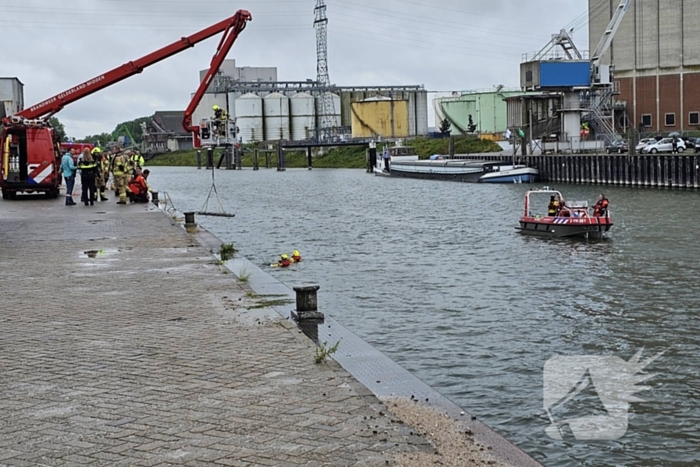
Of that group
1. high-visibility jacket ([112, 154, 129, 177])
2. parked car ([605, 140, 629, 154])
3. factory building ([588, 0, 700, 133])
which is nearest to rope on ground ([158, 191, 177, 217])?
high-visibility jacket ([112, 154, 129, 177])

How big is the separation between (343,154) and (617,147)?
64.6 meters

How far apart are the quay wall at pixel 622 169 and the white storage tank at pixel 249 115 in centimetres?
7481

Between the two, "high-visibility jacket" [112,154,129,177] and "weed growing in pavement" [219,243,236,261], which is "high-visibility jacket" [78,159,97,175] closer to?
"high-visibility jacket" [112,154,129,177]

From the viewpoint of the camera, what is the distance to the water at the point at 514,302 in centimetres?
1005

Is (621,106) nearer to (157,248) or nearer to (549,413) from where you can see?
(157,248)

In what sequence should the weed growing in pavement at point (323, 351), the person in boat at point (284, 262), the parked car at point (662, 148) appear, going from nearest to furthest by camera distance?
the weed growing in pavement at point (323, 351), the person in boat at point (284, 262), the parked car at point (662, 148)

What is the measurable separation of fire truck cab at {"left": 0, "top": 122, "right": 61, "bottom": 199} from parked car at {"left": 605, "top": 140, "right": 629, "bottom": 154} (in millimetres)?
46615

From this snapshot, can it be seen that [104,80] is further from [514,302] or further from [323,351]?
[323,351]

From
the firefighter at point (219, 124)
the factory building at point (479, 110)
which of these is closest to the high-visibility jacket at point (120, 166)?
the firefighter at point (219, 124)

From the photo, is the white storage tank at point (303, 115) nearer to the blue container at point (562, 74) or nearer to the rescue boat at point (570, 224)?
the blue container at point (562, 74)

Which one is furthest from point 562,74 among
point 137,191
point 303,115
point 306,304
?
point 303,115

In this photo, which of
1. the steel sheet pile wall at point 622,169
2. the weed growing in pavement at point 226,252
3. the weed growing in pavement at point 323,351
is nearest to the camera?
the weed growing in pavement at point 323,351

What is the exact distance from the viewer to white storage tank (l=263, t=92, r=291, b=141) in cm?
14675

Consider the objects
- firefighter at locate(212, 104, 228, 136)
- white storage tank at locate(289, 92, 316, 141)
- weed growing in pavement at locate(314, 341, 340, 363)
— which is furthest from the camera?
white storage tank at locate(289, 92, 316, 141)
